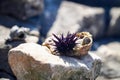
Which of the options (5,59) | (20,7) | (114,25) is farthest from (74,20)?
(5,59)

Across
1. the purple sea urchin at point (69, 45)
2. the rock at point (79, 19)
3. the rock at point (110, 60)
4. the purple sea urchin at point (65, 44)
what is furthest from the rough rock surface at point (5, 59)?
the rock at point (79, 19)

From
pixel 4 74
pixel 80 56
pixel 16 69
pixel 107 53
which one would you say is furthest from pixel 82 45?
pixel 107 53

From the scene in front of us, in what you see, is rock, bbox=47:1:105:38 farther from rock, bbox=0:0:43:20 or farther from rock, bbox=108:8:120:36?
rock, bbox=0:0:43:20

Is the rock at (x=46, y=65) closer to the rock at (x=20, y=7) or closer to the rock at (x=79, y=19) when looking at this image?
the rock at (x=20, y=7)

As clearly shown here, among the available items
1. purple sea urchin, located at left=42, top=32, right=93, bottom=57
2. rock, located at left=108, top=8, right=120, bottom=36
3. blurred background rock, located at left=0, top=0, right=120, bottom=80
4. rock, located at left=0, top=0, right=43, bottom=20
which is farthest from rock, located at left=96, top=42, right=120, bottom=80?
rock, located at left=0, top=0, right=43, bottom=20

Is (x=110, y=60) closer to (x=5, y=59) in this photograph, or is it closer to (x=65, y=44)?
(x=5, y=59)

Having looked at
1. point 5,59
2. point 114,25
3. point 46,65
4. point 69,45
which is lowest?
point 46,65
